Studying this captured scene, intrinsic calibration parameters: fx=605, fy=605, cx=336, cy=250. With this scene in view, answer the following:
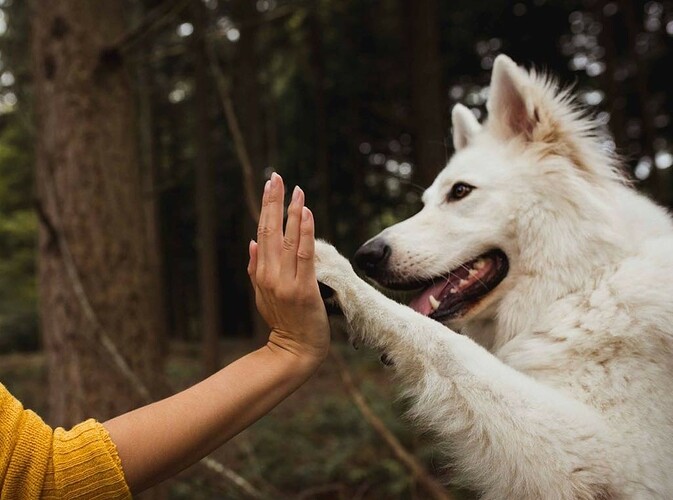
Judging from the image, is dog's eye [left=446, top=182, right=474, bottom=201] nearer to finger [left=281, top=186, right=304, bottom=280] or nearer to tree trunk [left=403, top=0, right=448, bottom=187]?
finger [left=281, top=186, right=304, bottom=280]

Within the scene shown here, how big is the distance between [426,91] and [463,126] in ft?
14.1

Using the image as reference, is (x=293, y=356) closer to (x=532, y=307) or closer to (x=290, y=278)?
(x=290, y=278)

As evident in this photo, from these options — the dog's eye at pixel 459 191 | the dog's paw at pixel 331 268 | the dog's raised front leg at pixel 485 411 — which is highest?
the dog's eye at pixel 459 191

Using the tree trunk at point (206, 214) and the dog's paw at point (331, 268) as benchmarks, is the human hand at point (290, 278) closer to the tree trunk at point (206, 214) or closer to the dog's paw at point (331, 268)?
the dog's paw at point (331, 268)

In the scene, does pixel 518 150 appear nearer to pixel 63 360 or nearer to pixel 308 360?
pixel 308 360

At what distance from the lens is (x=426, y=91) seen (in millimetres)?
7246

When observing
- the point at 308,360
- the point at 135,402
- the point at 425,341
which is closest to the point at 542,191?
the point at 425,341

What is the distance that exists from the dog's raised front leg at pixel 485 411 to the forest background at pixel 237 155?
0.28m

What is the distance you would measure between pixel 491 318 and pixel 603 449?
2.96ft

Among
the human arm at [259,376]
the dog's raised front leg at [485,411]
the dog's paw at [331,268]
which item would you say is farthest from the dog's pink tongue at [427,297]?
the human arm at [259,376]

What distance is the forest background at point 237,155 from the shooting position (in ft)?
13.3

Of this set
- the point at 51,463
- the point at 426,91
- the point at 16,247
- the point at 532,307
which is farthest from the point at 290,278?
the point at 16,247

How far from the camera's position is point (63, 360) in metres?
4.05

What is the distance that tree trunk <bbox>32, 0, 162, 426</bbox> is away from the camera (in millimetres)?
4008
